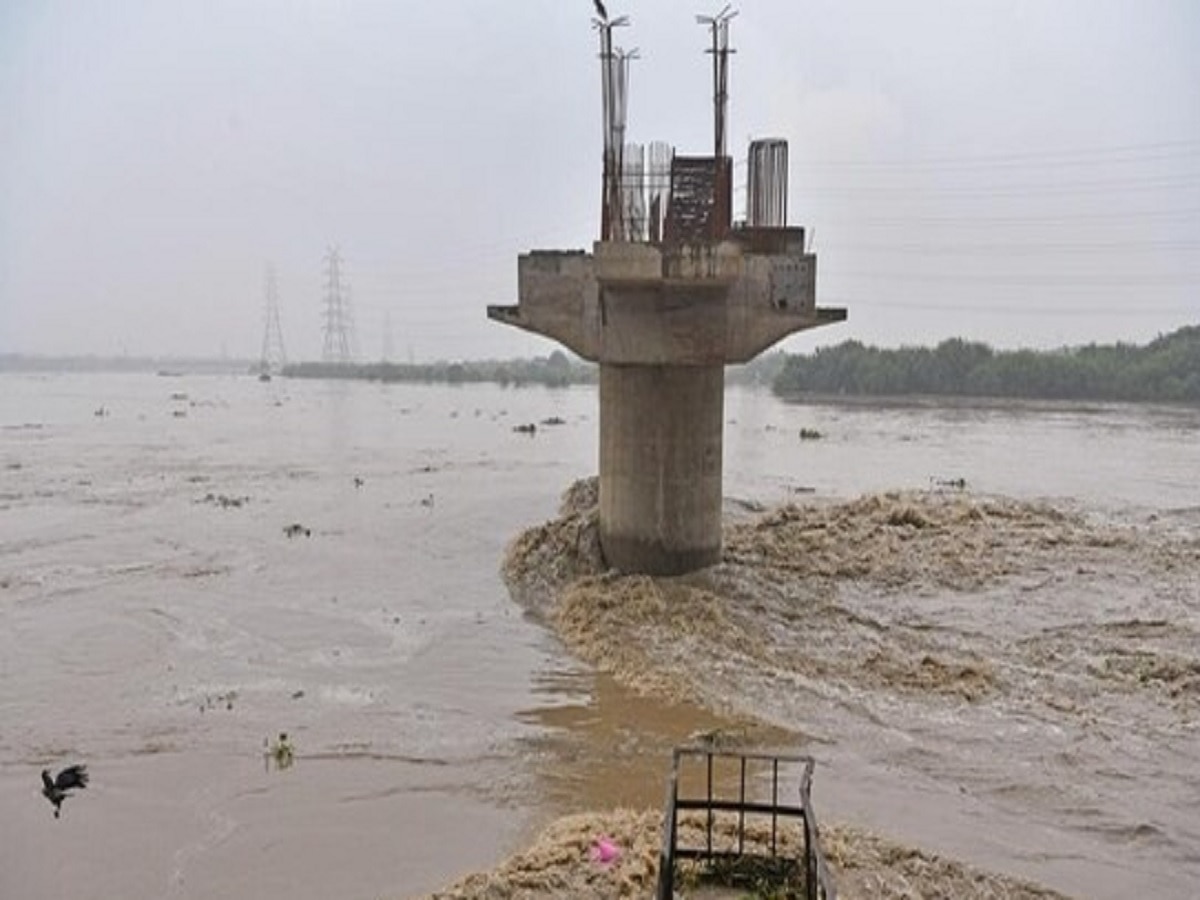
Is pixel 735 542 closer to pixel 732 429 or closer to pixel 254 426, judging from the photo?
pixel 732 429

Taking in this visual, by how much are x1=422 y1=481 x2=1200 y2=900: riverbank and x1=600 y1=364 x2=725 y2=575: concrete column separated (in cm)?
52

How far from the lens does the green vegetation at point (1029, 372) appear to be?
68688mm

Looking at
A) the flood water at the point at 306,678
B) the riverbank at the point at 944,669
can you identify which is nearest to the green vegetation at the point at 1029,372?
the flood water at the point at 306,678

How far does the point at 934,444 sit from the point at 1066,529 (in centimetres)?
2056

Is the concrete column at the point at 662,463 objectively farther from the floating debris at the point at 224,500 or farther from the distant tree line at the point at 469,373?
the distant tree line at the point at 469,373

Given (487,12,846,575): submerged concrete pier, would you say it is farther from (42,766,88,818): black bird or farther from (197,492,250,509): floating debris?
(197,492,250,509): floating debris

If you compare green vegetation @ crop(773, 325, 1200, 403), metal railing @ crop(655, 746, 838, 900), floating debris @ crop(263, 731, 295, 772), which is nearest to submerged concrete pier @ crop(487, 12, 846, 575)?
floating debris @ crop(263, 731, 295, 772)

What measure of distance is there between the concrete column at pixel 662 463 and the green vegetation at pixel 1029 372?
60959mm

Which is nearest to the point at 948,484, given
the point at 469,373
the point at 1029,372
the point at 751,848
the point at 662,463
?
the point at 662,463

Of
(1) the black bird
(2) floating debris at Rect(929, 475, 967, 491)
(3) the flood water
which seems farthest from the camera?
(2) floating debris at Rect(929, 475, 967, 491)

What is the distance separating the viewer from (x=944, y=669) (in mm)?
11094

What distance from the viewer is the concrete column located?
48.6 feet

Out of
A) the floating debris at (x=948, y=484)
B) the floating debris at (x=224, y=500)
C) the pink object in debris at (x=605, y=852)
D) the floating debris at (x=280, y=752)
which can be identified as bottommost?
the floating debris at (x=280, y=752)

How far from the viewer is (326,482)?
2884cm
